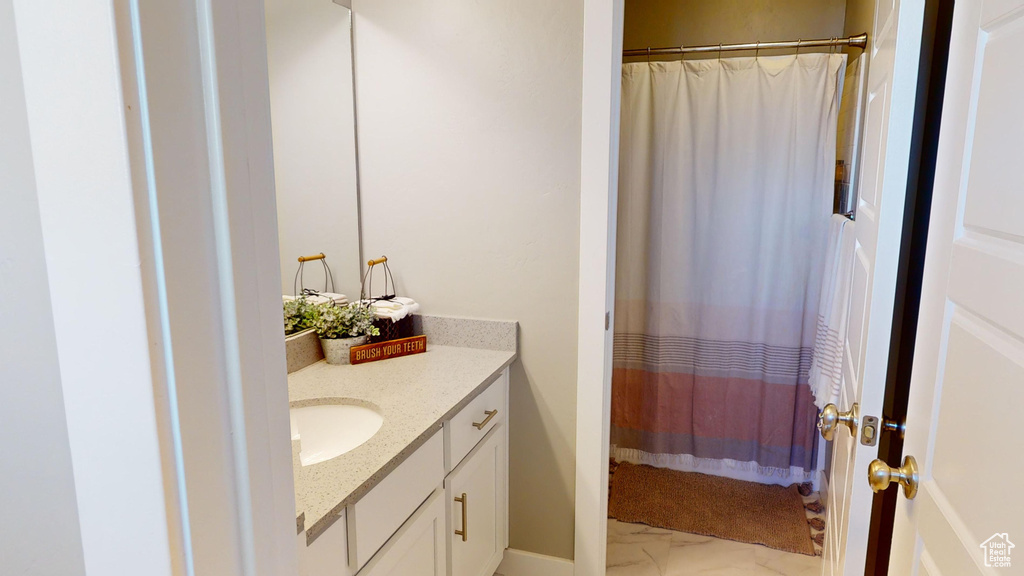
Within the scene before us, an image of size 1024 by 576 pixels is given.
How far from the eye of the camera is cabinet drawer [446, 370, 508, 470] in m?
1.70

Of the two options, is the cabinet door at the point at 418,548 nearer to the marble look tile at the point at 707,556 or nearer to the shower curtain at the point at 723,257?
the marble look tile at the point at 707,556

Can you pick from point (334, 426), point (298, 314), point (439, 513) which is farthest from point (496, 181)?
point (439, 513)

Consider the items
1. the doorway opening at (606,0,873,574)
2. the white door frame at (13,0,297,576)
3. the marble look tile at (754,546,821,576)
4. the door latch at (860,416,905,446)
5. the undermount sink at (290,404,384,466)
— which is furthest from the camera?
the doorway opening at (606,0,873,574)

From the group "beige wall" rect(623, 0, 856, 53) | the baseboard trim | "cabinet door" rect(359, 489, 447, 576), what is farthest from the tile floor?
"beige wall" rect(623, 0, 856, 53)

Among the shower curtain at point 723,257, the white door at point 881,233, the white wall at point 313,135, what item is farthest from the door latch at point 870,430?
the shower curtain at point 723,257

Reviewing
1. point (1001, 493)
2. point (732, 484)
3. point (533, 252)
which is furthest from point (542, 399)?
point (1001, 493)

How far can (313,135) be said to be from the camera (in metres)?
1.94

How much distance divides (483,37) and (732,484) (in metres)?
2.23

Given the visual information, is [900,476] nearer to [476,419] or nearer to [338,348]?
[476,419]

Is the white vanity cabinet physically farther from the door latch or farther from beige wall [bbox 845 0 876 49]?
beige wall [bbox 845 0 876 49]

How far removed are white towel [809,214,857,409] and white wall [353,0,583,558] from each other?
0.91 m

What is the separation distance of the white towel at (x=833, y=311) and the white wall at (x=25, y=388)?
6.77 feet

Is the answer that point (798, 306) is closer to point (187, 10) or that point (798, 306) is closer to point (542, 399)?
point (542, 399)

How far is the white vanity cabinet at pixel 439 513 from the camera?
123 cm
